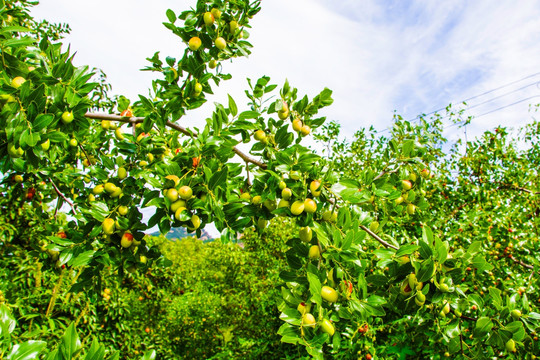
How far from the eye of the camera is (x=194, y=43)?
5.29ft

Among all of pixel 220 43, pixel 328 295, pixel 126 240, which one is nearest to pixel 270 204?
pixel 328 295

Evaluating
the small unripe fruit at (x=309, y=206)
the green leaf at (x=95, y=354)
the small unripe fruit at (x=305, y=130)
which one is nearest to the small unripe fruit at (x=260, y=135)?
the small unripe fruit at (x=305, y=130)

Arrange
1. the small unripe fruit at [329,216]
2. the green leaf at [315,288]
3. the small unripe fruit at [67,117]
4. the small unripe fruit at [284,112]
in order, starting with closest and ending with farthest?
the green leaf at [315,288] < the small unripe fruit at [67,117] < the small unripe fruit at [329,216] < the small unripe fruit at [284,112]

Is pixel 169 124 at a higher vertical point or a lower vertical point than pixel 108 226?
higher

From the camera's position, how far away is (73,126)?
1.41 metres

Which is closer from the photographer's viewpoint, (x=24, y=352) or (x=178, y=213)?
(x=24, y=352)

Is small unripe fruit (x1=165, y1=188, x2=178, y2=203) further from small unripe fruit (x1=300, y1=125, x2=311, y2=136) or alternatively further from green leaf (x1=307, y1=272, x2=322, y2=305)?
small unripe fruit (x1=300, y1=125, x2=311, y2=136)

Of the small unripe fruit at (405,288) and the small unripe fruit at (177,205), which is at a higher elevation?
the small unripe fruit at (177,205)

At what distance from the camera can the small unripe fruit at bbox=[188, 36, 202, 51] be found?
161cm

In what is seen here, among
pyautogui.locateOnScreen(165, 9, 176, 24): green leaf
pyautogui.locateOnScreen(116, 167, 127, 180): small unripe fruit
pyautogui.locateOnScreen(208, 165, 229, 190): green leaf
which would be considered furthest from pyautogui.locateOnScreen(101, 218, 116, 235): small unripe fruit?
pyautogui.locateOnScreen(165, 9, 176, 24): green leaf

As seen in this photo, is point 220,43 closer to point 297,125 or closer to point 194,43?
point 194,43

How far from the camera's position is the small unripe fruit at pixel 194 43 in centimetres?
161

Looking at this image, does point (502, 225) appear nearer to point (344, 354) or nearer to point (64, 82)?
point (344, 354)

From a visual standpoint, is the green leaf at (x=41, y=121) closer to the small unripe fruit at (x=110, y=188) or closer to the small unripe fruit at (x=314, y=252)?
the small unripe fruit at (x=110, y=188)
